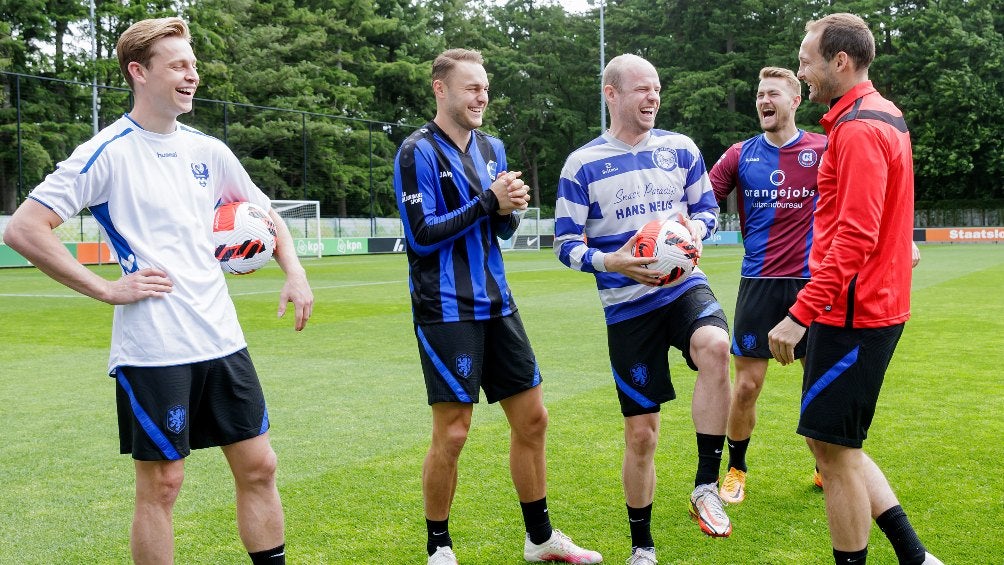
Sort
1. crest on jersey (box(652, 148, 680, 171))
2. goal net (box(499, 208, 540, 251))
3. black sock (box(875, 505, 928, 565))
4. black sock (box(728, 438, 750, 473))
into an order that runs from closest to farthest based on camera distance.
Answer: black sock (box(875, 505, 928, 565)), crest on jersey (box(652, 148, 680, 171)), black sock (box(728, 438, 750, 473)), goal net (box(499, 208, 540, 251))

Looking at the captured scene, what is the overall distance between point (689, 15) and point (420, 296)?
57.3 m

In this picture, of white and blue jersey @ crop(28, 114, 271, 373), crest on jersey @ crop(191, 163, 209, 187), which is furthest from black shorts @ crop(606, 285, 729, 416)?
crest on jersey @ crop(191, 163, 209, 187)

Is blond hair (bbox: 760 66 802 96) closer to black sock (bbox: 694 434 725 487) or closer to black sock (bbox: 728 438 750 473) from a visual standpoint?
black sock (bbox: 728 438 750 473)

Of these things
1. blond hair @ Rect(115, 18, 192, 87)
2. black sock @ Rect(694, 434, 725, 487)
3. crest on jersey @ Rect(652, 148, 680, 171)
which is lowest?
black sock @ Rect(694, 434, 725, 487)

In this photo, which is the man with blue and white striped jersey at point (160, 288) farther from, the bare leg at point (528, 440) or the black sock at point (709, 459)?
the black sock at point (709, 459)

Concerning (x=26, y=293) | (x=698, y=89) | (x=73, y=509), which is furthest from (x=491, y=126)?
(x=73, y=509)

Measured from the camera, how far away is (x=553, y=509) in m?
4.74

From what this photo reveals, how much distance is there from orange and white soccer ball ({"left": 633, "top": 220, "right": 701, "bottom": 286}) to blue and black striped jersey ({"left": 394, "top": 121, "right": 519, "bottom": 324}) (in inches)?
23.9

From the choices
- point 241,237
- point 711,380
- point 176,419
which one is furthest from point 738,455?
point 176,419

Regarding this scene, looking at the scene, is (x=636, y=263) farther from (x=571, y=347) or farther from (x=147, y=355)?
(x=571, y=347)

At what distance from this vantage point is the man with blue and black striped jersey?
3.96m

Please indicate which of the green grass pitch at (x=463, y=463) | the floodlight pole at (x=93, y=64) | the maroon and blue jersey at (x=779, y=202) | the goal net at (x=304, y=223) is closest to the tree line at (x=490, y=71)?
the floodlight pole at (x=93, y=64)

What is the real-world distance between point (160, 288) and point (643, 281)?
1981mm

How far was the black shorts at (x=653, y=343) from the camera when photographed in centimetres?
414
